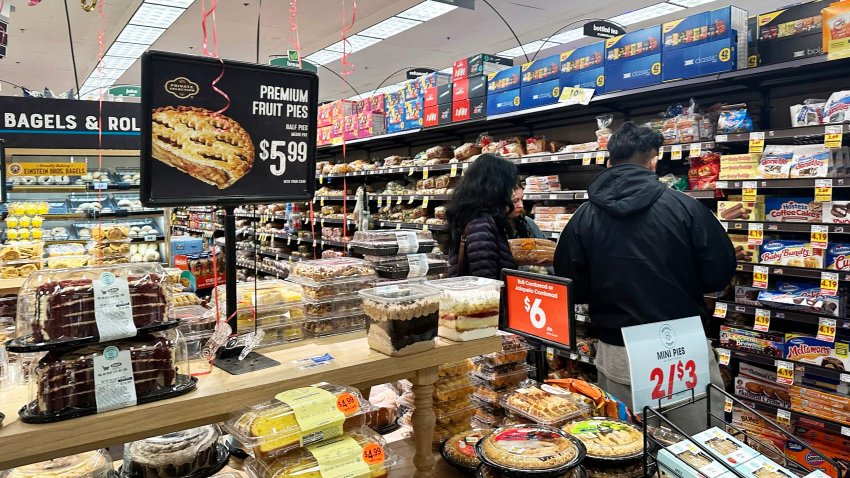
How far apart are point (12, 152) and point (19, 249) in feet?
7.91

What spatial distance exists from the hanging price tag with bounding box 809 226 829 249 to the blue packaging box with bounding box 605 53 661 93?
1338 millimetres

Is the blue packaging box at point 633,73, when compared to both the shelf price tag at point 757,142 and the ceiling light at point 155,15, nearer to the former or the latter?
the shelf price tag at point 757,142

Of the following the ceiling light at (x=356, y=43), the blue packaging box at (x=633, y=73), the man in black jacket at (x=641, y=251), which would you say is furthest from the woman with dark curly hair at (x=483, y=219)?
the ceiling light at (x=356, y=43)

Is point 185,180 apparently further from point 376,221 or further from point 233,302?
point 376,221

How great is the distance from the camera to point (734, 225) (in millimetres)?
3441

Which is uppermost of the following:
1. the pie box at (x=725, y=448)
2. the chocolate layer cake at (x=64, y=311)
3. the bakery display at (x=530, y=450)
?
the chocolate layer cake at (x=64, y=311)

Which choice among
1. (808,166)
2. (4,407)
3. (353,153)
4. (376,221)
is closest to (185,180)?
(4,407)

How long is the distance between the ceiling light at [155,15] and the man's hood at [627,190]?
766 centimetres

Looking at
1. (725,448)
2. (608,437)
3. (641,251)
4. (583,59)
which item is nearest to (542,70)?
(583,59)

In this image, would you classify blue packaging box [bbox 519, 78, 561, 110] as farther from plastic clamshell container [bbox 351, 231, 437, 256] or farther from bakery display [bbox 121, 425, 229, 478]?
bakery display [bbox 121, 425, 229, 478]

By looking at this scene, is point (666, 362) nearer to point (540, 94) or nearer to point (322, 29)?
point (540, 94)

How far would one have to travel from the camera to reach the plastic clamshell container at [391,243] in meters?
1.92

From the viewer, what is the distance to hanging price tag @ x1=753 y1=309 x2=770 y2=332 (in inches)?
131

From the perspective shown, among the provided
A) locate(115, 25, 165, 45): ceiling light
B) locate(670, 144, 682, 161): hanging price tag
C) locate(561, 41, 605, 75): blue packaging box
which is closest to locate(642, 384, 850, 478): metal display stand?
locate(670, 144, 682, 161): hanging price tag
